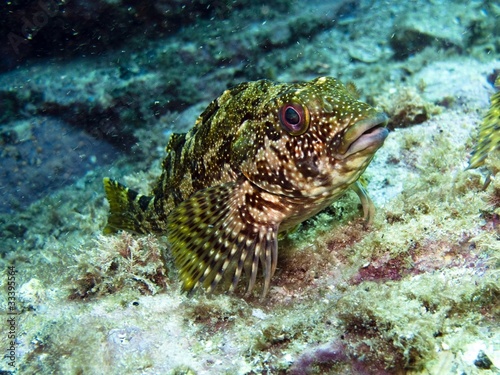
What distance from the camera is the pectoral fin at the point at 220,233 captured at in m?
3.18

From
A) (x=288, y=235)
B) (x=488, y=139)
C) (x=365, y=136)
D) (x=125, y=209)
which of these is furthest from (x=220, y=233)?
(x=488, y=139)

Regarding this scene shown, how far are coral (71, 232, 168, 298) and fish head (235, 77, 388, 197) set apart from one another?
135cm

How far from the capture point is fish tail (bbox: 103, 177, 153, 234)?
14.1ft

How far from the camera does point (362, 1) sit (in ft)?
28.0

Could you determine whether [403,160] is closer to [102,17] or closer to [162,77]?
[162,77]

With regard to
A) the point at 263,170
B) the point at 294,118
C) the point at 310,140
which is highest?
the point at 294,118

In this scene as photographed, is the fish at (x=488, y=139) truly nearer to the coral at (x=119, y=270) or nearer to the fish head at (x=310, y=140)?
the fish head at (x=310, y=140)

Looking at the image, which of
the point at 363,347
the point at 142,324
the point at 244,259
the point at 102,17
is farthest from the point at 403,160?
the point at 102,17

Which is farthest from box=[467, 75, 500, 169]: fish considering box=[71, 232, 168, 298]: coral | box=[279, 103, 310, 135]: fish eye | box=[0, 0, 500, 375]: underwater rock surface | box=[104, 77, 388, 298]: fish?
box=[71, 232, 168, 298]: coral

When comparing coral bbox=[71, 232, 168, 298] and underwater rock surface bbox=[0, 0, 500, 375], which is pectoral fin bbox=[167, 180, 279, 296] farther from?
coral bbox=[71, 232, 168, 298]

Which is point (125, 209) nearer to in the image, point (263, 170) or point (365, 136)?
point (263, 170)

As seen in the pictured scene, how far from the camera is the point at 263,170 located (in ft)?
10.3

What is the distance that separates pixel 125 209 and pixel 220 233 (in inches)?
68.9

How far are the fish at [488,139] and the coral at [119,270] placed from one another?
320 cm
